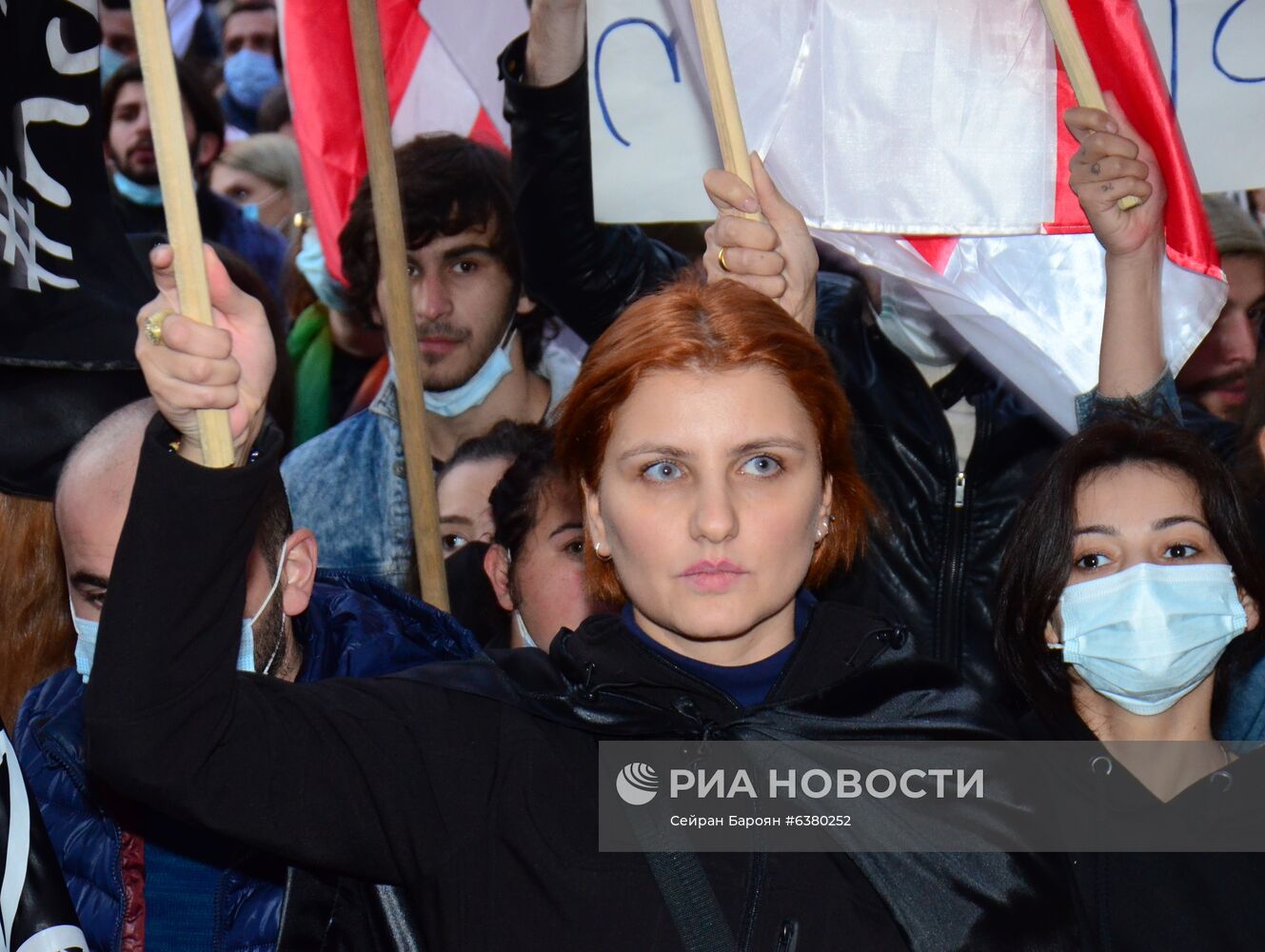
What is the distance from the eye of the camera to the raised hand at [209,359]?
6.42 feet

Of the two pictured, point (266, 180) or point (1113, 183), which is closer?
point (1113, 183)

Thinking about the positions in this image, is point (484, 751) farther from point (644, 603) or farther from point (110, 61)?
point (110, 61)

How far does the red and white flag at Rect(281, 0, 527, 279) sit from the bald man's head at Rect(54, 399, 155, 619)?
5.80 feet

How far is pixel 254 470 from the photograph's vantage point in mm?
1998

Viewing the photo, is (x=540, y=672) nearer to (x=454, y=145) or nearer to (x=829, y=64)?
(x=829, y=64)

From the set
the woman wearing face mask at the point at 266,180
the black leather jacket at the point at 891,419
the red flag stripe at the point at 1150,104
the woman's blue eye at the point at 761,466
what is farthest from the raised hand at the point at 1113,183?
the woman wearing face mask at the point at 266,180

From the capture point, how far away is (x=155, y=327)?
1997mm

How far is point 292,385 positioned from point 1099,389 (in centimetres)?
206

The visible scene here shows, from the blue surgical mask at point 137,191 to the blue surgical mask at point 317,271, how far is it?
0.54 metres

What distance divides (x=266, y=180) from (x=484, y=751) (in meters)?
3.60

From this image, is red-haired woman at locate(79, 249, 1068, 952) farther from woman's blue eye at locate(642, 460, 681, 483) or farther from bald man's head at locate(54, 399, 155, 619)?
bald man's head at locate(54, 399, 155, 619)

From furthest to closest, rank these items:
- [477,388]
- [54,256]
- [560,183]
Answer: [477,388] < [560,183] < [54,256]

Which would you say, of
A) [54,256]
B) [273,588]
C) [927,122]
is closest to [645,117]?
[927,122]

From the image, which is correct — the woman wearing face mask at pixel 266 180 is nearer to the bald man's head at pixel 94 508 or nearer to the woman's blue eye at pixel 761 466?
the bald man's head at pixel 94 508
